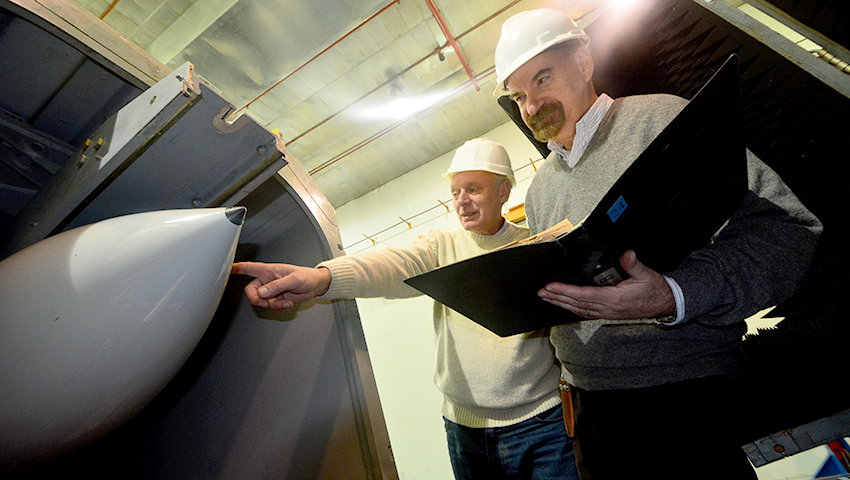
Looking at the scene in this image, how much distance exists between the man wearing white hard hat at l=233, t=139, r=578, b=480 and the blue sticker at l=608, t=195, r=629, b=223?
2.48 ft

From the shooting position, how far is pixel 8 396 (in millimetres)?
681

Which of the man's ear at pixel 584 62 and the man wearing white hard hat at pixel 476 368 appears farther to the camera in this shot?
the man's ear at pixel 584 62

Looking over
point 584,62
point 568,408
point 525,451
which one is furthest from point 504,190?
point 525,451

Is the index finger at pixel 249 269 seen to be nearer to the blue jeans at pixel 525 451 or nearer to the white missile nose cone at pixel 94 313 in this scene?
the white missile nose cone at pixel 94 313

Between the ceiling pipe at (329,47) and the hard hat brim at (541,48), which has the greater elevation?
the ceiling pipe at (329,47)

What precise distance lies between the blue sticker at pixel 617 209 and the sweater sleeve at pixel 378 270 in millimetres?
809

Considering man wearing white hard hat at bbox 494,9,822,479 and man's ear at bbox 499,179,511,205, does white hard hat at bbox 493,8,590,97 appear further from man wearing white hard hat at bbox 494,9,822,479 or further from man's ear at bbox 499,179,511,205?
man's ear at bbox 499,179,511,205

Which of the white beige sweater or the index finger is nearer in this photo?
the index finger

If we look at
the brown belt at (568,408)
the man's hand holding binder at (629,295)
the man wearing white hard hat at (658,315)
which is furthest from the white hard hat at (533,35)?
the brown belt at (568,408)

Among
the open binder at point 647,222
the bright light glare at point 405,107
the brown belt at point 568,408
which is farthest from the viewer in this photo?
the bright light glare at point 405,107

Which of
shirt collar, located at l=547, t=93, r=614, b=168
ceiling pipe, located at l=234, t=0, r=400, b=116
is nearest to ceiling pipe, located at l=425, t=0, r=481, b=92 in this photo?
ceiling pipe, located at l=234, t=0, r=400, b=116

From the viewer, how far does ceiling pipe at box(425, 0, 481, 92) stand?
2769 mm

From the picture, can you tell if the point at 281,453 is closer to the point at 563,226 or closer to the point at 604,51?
the point at 563,226

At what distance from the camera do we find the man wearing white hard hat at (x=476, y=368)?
1.02m
